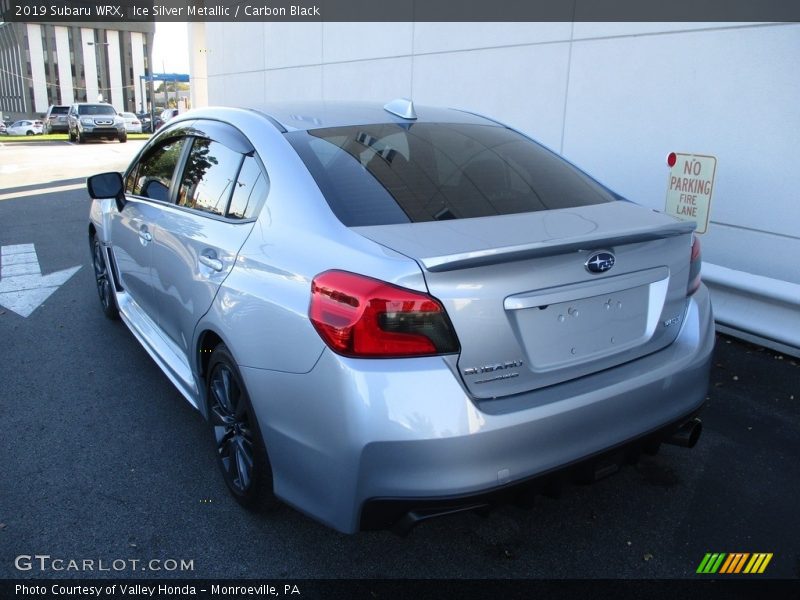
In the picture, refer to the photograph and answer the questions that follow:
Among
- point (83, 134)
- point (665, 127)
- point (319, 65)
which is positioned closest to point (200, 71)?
point (319, 65)

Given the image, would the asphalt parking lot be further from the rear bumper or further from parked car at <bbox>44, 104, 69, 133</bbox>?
parked car at <bbox>44, 104, 69, 133</bbox>

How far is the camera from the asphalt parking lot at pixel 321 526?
264cm

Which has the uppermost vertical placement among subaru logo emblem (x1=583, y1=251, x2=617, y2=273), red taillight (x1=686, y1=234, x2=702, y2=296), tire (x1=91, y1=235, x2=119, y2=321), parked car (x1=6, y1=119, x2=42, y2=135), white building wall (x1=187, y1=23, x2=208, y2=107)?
white building wall (x1=187, y1=23, x2=208, y2=107)

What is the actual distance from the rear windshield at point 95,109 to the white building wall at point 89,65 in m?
67.7

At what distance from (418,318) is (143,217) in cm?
248

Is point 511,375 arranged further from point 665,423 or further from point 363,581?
point 363,581

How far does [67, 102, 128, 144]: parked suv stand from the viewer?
32.4m

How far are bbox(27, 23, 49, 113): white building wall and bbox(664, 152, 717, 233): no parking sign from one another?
339ft

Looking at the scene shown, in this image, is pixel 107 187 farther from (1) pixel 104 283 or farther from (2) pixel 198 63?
(2) pixel 198 63

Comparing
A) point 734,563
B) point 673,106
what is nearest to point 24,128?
point 673,106

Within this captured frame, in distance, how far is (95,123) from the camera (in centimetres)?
3250

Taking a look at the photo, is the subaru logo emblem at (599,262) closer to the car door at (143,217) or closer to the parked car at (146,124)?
the car door at (143,217)

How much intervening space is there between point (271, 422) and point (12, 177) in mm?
17115

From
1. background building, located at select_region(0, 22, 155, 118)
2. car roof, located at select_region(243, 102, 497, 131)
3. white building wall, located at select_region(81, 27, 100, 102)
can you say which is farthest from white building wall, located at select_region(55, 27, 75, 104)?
car roof, located at select_region(243, 102, 497, 131)
